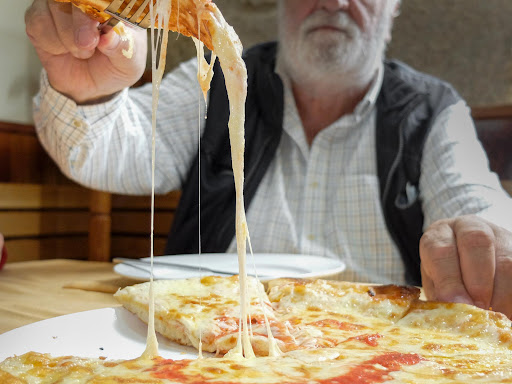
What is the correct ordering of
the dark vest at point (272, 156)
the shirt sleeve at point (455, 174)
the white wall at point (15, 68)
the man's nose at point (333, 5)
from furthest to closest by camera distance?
the white wall at point (15, 68) < the man's nose at point (333, 5) < the dark vest at point (272, 156) < the shirt sleeve at point (455, 174)

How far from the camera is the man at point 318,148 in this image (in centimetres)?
135

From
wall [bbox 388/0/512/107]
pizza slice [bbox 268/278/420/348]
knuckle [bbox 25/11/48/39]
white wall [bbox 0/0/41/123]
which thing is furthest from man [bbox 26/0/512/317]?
white wall [bbox 0/0/41/123]

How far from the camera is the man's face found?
5.19 ft

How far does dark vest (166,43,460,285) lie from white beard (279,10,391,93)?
8cm

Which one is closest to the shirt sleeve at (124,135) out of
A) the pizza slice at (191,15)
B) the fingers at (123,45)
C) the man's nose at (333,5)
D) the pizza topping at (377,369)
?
the fingers at (123,45)

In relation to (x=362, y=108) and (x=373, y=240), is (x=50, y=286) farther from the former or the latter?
(x=362, y=108)

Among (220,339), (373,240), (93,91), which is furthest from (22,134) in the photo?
(220,339)

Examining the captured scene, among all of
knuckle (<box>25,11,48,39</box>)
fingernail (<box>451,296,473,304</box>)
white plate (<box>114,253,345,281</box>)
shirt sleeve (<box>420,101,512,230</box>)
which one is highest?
knuckle (<box>25,11,48,39</box>)

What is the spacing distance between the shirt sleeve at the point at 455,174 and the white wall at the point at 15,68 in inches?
76.2

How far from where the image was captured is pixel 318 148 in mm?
1519

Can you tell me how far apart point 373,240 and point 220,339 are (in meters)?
0.94

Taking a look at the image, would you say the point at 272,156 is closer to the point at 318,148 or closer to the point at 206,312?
the point at 318,148

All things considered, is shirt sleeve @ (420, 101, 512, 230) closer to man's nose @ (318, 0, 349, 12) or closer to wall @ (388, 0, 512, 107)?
man's nose @ (318, 0, 349, 12)

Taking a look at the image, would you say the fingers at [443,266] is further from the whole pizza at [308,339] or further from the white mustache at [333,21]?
the white mustache at [333,21]
